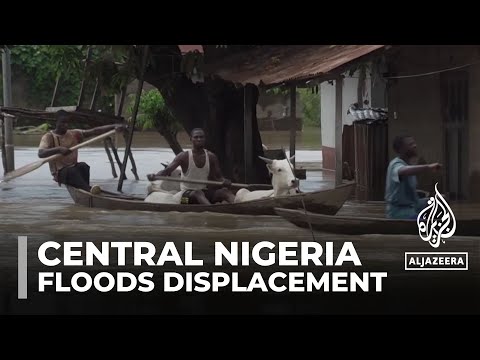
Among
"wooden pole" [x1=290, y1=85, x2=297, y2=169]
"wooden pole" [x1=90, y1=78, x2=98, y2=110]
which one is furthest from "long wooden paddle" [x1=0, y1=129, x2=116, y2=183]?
"wooden pole" [x1=290, y1=85, x2=297, y2=169]

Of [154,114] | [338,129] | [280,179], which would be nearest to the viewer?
[280,179]

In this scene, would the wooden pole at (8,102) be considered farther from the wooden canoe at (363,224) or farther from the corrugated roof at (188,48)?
the wooden canoe at (363,224)

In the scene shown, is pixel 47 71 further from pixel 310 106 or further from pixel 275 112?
pixel 310 106

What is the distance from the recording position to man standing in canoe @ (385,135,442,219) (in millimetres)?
8508

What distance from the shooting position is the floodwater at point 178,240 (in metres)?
8.30

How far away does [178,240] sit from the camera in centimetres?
853

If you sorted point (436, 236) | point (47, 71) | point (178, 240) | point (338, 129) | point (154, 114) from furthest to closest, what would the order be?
point (154, 114), point (338, 129), point (47, 71), point (178, 240), point (436, 236)

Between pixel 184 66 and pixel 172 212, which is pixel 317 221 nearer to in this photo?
pixel 172 212

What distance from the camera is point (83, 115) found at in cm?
912

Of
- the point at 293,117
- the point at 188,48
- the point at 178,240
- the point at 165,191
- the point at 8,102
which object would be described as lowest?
the point at 178,240

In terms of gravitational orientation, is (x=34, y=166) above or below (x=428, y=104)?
below

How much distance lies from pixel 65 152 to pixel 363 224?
2.41m

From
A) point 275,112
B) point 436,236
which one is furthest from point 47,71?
point 436,236

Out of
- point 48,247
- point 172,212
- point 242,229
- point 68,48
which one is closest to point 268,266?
point 242,229
